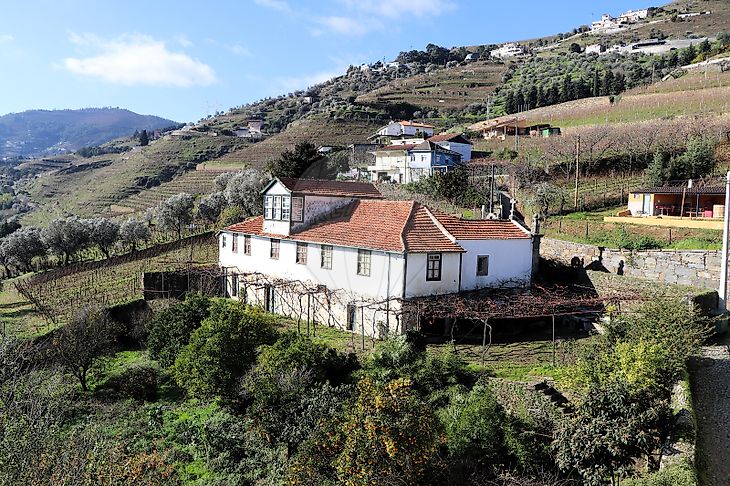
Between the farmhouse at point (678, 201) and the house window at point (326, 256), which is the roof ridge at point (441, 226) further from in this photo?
the farmhouse at point (678, 201)

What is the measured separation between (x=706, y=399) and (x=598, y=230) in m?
17.5

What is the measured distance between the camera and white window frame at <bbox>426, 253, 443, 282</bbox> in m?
22.4

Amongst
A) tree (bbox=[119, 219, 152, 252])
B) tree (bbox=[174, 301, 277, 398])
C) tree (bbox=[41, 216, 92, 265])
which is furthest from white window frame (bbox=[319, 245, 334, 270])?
tree (bbox=[41, 216, 92, 265])

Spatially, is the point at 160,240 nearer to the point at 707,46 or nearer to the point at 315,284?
the point at 315,284

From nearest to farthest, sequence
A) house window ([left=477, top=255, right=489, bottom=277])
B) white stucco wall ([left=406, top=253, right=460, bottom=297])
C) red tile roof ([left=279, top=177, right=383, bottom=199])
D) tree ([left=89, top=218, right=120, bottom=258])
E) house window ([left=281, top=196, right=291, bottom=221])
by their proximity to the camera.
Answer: white stucco wall ([left=406, top=253, right=460, bottom=297]) → house window ([left=477, top=255, right=489, bottom=277]) → house window ([left=281, top=196, right=291, bottom=221]) → red tile roof ([left=279, top=177, right=383, bottom=199]) → tree ([left=89, top=218, right=120, bottom=258])

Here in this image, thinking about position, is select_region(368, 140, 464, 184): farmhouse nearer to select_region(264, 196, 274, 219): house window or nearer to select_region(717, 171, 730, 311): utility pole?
select_region(264, 196, 274, 219): house window

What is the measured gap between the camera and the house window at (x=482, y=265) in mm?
23984

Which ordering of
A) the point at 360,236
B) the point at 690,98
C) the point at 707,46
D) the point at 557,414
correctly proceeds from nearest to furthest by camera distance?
the point at 557,414 → the point at 360,236 → the point at 690,98 → the point at 707,46

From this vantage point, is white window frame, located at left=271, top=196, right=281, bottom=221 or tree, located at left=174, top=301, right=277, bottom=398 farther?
white window frame, located at left=271, top=196, right=281, bottom=221

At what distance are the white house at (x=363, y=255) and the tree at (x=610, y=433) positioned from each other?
892 cm

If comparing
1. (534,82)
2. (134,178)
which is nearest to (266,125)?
(134,178)

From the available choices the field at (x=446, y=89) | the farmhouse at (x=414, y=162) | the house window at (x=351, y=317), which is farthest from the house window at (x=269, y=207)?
the field at (x=446, y=89)

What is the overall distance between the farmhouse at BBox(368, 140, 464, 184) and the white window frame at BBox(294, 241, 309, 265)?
25.1m

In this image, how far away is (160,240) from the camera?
2034 inches
